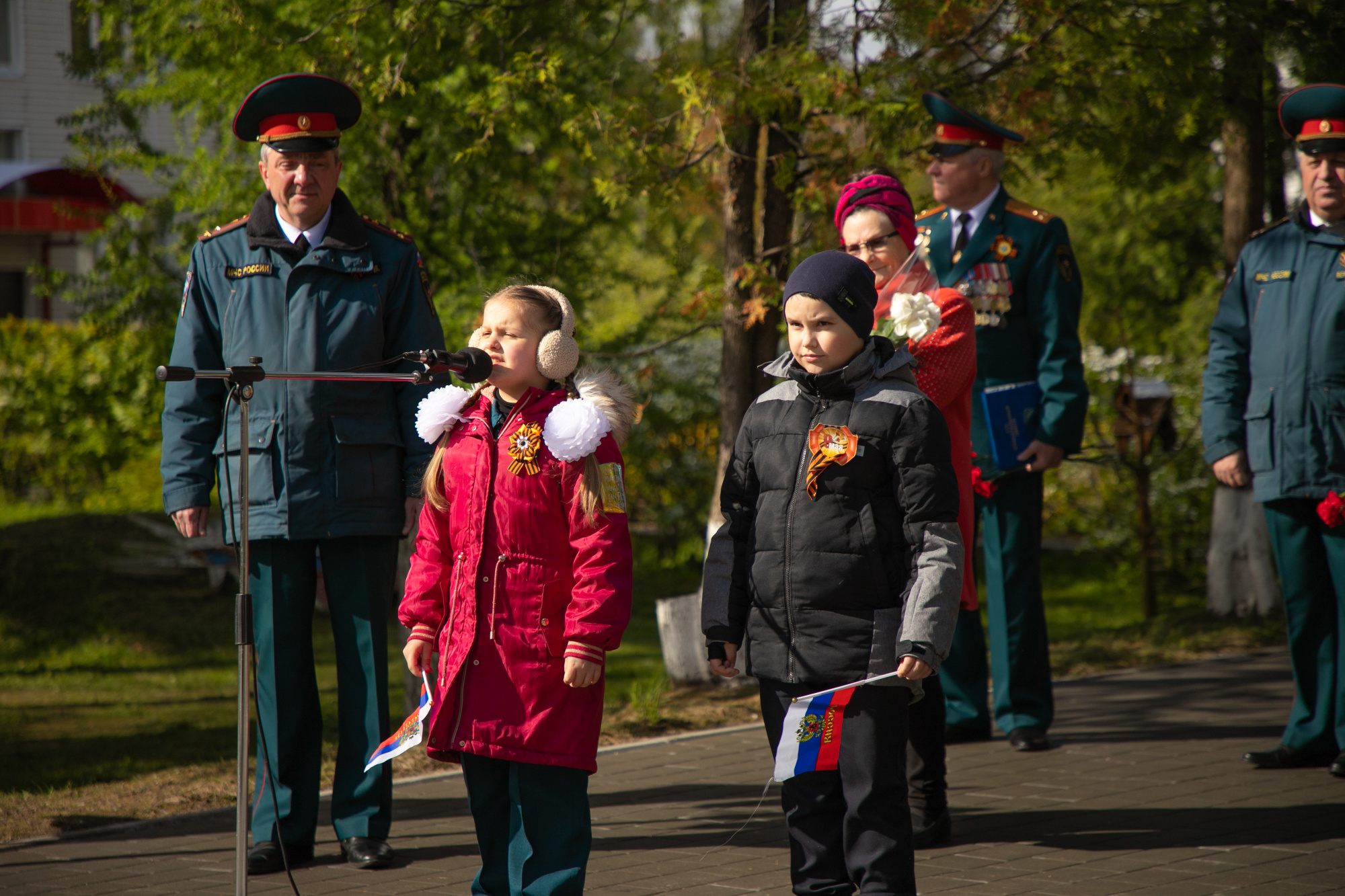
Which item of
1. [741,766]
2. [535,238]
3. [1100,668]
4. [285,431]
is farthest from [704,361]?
[285,431]

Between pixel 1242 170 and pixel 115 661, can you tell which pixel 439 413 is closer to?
pixel 115 661

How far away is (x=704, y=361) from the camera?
43.0 feet

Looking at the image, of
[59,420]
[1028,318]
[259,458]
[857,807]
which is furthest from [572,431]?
[59,420]

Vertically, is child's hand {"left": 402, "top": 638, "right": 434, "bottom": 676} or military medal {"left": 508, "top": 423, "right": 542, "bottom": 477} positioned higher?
military medal {"left": 508, "top": 423, "right": 542, "bottom": 477}

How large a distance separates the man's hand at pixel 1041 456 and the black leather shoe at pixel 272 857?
313 cm

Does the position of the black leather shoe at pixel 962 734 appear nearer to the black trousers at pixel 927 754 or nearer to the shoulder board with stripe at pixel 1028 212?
the black trousers at pixel 927 754

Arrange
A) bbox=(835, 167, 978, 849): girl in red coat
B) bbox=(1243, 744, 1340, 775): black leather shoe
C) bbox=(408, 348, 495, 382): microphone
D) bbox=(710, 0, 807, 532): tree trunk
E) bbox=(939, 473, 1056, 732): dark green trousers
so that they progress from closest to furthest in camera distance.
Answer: bbox=(408, 348, 495, 382): microphone
bbox=(835, 167, 978, 849): girl in red coat
bbox=(1243, 744, 1340, 775): black leather shoe
bbox=(939, 473, 1056, 732): dark green trousers
bbox=(710, 0, 807, 532): tree trunk

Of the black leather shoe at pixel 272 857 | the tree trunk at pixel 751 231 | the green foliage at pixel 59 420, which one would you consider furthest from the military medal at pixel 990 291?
the green foliage at pixel 59 420

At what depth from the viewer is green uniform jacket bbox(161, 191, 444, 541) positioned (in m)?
4.21

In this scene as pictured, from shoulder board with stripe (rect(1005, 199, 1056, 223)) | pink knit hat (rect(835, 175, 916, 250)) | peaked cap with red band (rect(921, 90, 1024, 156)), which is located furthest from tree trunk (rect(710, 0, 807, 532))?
pink knit hat (rect(835, 175, 916, 250))

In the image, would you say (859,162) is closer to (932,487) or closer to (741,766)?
(741,766)

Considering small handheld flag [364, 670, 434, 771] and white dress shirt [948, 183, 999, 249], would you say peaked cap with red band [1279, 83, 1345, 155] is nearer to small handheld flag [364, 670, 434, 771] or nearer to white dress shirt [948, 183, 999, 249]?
white dress shirt [948, 183, 999, 249]

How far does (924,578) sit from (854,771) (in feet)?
1.78

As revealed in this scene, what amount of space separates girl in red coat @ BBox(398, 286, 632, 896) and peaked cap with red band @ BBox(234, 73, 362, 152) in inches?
47.7
